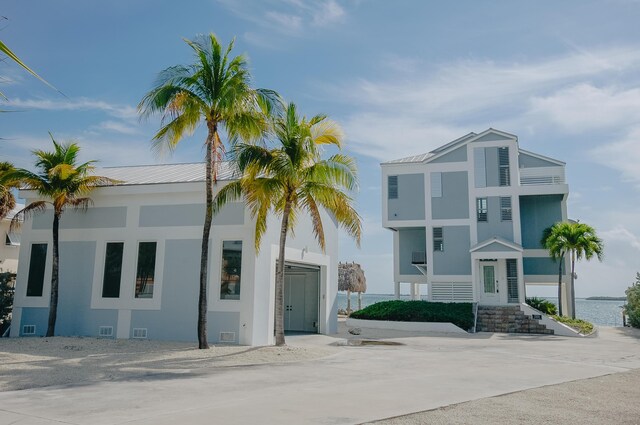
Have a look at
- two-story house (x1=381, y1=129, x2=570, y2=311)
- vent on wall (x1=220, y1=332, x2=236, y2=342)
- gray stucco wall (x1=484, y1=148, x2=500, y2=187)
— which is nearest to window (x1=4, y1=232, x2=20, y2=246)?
vent on wall (x1=220, y1=332, x2=236, y2=342)

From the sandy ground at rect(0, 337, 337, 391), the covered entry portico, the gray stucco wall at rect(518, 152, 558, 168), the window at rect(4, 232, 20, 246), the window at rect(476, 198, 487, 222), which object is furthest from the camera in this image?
the gray stucco wall at rect(518, 152, 558, 168)

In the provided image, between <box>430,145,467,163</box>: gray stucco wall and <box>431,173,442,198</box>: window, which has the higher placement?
<box>430,145,467,163</box>: gray stucco wall

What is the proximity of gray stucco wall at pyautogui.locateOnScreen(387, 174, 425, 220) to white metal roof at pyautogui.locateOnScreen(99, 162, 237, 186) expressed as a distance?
1631 cm

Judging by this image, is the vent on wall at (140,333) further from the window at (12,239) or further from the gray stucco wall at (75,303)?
the window at (12,239)

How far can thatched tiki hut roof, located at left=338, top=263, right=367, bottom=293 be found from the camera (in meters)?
38.5

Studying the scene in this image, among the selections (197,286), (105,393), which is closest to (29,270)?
(197,286)

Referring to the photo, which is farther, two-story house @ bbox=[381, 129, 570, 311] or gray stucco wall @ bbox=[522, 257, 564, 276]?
gray stucco wall @ bbox=[522, 257, 564, 276]

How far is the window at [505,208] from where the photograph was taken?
33281 millimetres

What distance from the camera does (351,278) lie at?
38.6 metres

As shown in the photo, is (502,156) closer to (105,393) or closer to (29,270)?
(29,270)

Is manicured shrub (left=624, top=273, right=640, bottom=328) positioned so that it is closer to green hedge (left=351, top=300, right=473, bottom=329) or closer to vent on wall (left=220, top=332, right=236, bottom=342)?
green hedge (left=351, top=300, right=473, bottom=329)

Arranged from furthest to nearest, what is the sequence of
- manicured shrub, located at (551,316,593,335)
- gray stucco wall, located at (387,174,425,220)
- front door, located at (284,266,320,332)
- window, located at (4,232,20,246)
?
gray stucco wall, located at (387,174,425,220)
window, located at (4,232,20,246)
manicured shrub, located at (551,316,593,335)
front door, located at (284,266,320,332)

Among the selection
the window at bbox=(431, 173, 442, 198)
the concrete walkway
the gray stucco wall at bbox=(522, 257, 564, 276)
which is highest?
the window at bbox=(431, 173, 442, 198)

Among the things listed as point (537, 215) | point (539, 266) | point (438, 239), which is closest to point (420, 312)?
A: point (438, 239)
